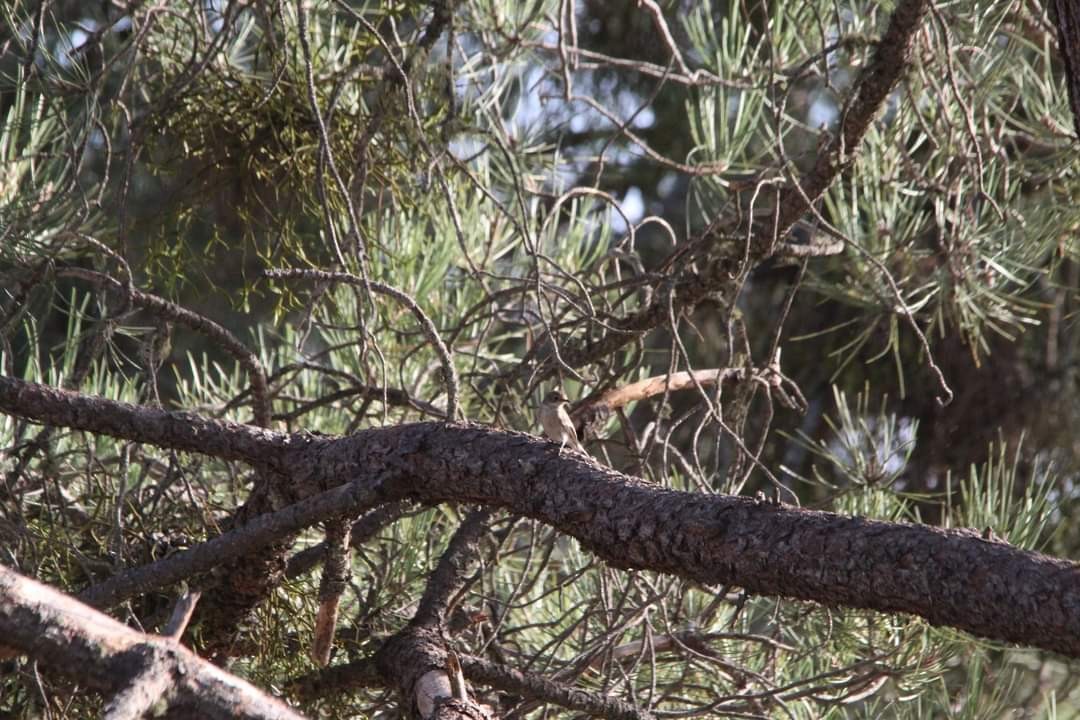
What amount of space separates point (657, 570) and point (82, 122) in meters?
1.07

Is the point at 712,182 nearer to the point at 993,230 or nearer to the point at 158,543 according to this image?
the point at 993,230

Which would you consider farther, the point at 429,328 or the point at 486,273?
the point at 486,273

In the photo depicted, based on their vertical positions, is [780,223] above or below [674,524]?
above

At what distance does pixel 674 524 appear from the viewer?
104 centimetres

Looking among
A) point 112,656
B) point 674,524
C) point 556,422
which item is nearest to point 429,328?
point 674,524

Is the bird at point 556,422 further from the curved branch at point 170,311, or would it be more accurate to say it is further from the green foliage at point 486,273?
the curved branch at point 170,311

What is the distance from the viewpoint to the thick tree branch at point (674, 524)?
0.86 m

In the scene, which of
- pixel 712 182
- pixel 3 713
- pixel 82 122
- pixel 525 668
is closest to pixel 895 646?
pixel 525 668

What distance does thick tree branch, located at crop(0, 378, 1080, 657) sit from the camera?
86cm

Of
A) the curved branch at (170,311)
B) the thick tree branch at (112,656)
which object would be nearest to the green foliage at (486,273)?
the curved branch at (170,311)

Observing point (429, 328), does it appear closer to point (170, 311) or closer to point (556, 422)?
point (170, 311)

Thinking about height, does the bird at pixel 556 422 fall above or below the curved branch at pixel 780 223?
below

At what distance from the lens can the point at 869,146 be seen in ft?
7.04

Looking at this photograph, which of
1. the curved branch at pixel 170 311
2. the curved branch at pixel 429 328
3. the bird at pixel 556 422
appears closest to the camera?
the curved branch at pixel 429 328
